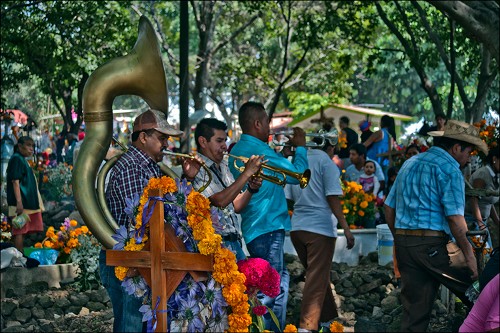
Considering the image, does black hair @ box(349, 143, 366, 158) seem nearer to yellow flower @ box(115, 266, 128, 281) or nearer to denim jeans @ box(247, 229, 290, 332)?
denim jeans @ box(247, 229, 290, 332)

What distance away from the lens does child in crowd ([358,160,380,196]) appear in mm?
13938

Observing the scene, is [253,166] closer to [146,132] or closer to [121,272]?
[146,132]

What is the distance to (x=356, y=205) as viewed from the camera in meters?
12.9

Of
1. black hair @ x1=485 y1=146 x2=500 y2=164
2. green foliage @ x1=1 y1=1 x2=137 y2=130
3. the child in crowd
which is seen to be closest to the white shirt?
black hair @ x1=485 y1=146 x2=500 y2=164

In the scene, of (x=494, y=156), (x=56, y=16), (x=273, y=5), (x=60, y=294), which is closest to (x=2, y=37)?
(x=56, y=16)

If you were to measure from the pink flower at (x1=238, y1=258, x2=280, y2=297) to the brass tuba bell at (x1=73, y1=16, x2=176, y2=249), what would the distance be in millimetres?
838

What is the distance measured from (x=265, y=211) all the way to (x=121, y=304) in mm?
1901

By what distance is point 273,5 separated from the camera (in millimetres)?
20438

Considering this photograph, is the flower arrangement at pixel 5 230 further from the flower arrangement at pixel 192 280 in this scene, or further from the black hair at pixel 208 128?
the flower arrangement at pixel 192 280

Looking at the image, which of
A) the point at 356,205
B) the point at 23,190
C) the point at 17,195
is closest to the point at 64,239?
the point at 17,195

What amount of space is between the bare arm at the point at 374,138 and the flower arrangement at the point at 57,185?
616cm

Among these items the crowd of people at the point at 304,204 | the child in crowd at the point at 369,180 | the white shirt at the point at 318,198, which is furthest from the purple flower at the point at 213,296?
the child in crowd at the point at 369,180

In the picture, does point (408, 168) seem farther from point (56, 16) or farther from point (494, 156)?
point (56, 16)

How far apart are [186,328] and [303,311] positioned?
3181mm
